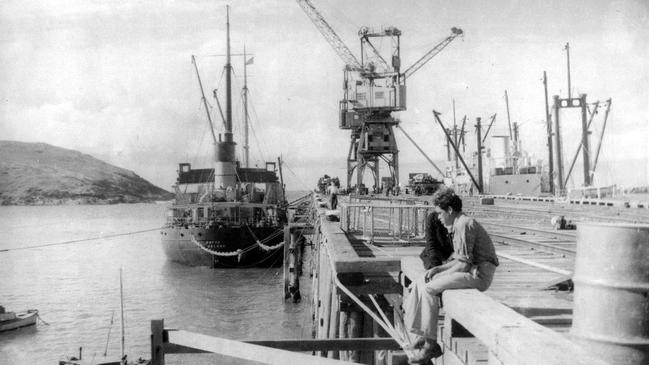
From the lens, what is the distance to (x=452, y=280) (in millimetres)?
5125

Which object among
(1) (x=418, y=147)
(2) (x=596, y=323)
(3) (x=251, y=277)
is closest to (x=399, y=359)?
(2) (x=596, y=323)

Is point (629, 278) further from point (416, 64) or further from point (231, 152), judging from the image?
point (416, 64)

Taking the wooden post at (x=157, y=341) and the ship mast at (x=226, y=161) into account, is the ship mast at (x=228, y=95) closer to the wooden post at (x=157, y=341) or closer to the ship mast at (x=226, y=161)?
the ship mast at (x=226, y=161)

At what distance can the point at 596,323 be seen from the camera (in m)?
3.29

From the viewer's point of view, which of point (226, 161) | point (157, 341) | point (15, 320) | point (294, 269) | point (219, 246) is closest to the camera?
point (157, 341)

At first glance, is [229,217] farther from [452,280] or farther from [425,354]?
[452,280]

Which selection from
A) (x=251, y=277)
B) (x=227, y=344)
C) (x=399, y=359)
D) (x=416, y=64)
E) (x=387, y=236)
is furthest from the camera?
(x=416, y=64)

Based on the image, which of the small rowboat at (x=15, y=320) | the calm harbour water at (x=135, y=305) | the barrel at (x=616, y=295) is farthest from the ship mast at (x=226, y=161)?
the barrel at (x=616, y=295)

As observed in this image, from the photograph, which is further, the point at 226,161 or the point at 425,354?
the point at 226,161

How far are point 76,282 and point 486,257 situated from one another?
151ft

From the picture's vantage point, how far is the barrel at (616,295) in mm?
3189

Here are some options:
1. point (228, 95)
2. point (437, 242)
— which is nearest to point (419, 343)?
point (437, 242)

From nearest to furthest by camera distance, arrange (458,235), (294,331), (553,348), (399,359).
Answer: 1. (553,348)
2. (458,235)
3. (399,359)
4. (294,331)

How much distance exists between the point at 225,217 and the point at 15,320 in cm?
2404
